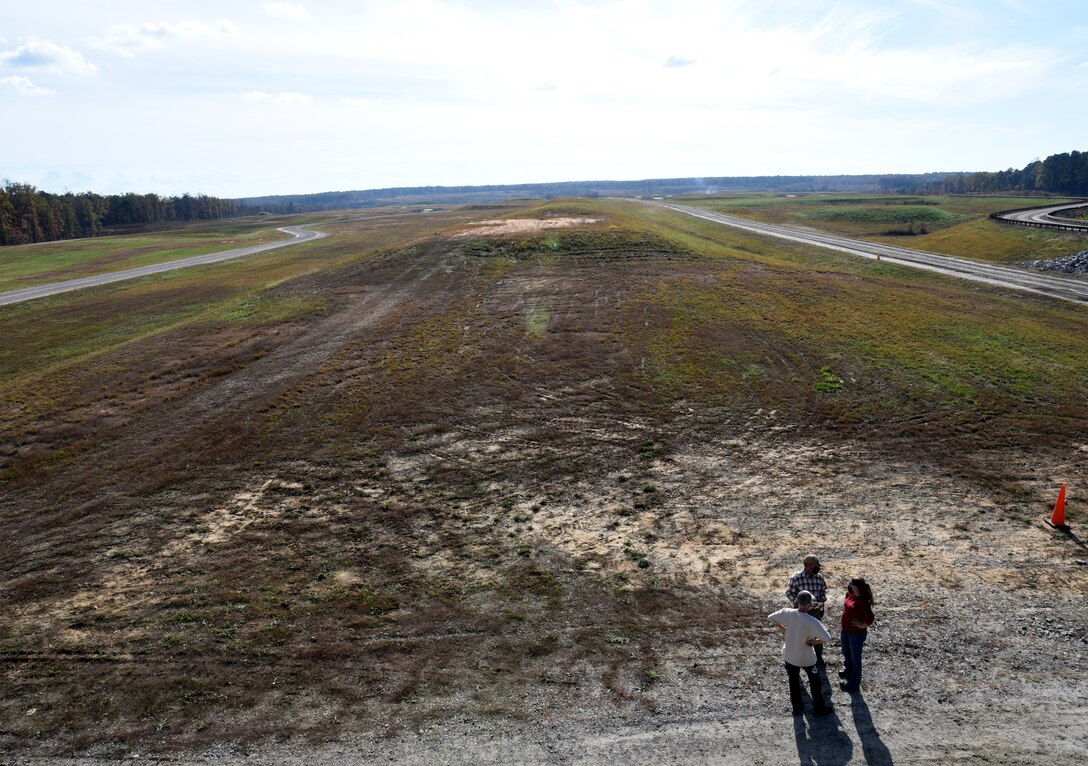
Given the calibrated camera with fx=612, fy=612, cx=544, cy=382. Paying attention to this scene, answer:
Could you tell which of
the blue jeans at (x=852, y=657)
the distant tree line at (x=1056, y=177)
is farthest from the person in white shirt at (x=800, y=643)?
the distant tree line at (x=1056, y=177)

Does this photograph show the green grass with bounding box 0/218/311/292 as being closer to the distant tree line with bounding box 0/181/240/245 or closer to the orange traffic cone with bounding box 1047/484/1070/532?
the distant tree line with bounding box 0/181/240/245

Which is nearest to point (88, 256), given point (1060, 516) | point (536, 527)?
point (536, 527)

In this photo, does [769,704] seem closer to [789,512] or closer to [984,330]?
[789,512]

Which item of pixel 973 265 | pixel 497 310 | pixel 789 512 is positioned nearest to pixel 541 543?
pixel 789 512

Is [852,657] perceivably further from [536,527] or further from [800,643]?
[536,527]

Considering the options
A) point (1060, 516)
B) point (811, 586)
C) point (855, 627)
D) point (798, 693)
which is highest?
point (811, 586)

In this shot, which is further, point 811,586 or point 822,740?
point 811,586

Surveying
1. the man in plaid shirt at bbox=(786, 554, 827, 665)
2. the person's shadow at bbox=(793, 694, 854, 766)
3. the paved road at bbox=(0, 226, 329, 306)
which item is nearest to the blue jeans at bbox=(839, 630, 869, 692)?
the man in plaid shirt at bbox=(786, 554, 827, 665)
